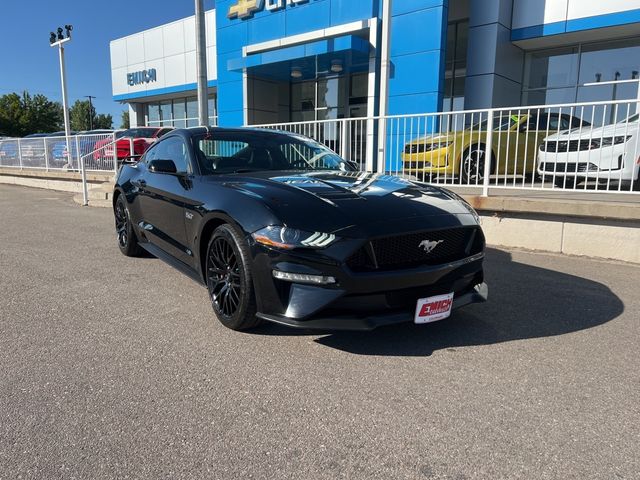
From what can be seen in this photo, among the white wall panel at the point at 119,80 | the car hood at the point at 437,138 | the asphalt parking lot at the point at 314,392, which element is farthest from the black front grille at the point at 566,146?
the white wall panel at the point at 119,80

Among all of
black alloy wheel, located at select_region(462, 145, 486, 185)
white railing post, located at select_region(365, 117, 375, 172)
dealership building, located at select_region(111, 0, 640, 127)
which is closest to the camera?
black alloy wheel, located at select_region(462, 145, 486, 185)

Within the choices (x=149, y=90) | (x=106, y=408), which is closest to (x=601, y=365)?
(x=106, y=408)

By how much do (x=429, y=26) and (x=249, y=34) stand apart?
744 centimetres

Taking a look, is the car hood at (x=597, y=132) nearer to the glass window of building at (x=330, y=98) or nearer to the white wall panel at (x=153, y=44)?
the glass window of building at (x=330, y=98)

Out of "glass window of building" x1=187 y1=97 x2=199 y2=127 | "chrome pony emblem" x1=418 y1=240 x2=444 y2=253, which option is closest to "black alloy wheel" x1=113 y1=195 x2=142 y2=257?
"chrome pony emblem" x1=418 y1=240 x2=444 y2=253

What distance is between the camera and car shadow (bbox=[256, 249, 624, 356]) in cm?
330

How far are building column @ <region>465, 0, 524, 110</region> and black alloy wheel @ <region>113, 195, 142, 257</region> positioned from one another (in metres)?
11.2

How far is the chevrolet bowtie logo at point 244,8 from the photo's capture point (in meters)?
17.0

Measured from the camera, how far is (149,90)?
26344 mm

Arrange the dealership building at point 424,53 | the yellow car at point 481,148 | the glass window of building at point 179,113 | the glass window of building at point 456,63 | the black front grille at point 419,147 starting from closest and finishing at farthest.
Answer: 1. the yellow car at point 481,148
2. the black front grille at point 419,147
3. the dealership building at point 424,53
4. the glass window of building at point 456,63
5. the glass window of building at point 179,113

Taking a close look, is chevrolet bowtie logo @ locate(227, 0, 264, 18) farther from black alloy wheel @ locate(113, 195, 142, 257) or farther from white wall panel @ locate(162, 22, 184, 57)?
black alloy wheel @ locate(113, 195, 142, 257)

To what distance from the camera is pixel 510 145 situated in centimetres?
743

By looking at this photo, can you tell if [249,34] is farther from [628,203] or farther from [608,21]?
[628,203]

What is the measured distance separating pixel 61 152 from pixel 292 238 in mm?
15153
